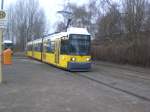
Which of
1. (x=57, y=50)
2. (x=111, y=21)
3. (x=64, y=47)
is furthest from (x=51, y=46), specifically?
(x=111, y=21)

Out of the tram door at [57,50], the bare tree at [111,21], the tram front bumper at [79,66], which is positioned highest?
the bare tree at [111,21]

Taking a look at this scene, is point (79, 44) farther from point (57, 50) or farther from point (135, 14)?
point (135, 14)

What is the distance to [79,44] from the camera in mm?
29266

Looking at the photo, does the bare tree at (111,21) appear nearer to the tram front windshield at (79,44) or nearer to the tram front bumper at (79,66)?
the tram front windshield at (79,44)

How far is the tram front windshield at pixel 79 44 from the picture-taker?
29.0m

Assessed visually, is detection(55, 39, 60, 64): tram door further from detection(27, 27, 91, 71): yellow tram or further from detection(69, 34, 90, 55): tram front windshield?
detection(69, 34, 90, 55): tram front windshield

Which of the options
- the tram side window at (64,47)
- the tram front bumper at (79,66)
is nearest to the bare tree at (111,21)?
the tram side window at (64,47)

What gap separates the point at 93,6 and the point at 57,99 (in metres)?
45.0

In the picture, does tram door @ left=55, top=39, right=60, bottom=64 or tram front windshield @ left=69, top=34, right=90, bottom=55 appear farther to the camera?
tram door @ left=55, top=39, right=60, bottom=64

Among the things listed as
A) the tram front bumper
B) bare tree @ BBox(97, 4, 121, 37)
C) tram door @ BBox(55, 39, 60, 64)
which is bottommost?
the tram front bumper

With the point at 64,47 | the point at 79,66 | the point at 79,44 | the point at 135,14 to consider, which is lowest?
the point at 79,66

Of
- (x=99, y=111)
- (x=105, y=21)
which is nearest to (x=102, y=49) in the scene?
(x=105, y=21)

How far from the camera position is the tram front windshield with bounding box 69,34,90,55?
1141 inches

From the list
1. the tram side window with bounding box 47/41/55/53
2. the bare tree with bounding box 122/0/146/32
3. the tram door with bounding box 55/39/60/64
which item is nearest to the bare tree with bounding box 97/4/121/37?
the bare tree with bounding box 122/0/146/32
